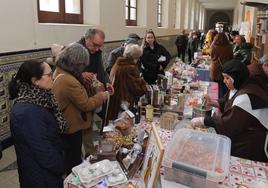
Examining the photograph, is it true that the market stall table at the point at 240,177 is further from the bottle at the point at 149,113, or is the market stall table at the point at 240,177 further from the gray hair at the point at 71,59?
the gray hair at the point at 71,59

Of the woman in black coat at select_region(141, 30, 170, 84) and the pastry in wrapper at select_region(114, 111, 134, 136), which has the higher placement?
the woman in black coat at select_region(141, 30, 170, 84)

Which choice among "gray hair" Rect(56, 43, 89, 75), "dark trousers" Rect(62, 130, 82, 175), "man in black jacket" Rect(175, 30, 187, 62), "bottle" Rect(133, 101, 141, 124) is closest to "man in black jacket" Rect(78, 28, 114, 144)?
"dark trousers" Rect(62, 130, 82, 175)

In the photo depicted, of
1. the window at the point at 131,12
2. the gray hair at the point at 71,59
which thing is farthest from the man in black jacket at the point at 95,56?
the window at the point at 131,12

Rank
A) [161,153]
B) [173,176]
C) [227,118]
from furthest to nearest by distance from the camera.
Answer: [227,118]
[173,176]
[161,153]

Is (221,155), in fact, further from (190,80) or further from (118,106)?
(190,80)

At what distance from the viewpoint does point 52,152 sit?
162 centimetres

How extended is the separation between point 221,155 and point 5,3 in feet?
9.28

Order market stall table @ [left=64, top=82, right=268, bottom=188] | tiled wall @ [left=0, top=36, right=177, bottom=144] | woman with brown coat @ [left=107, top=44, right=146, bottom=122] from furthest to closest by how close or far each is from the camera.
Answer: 1. tiled wall @ [left=0, top=36, right=177, bottom=144]
2. woman with brown coat @ [left=107, top=44, right=146, bottom=122]
3. market stall table @ [left=64, top=82, right=268, bottom=188]

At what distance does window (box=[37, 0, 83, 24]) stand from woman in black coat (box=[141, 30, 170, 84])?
1.45 metres

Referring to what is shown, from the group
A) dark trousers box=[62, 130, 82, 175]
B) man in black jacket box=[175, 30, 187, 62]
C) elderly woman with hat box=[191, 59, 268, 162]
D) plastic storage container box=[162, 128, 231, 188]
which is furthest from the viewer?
man in black jacket box=[175, 30, 187, 62]

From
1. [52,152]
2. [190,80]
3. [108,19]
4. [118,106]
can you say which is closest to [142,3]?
[108,19]

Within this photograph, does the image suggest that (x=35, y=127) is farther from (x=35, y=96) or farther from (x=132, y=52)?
(x=132, y=52)

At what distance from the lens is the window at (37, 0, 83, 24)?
13.0ft

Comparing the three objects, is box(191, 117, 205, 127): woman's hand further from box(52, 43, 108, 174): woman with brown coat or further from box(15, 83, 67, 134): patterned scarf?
box(15, 83, 67, 134): patterned scarf
